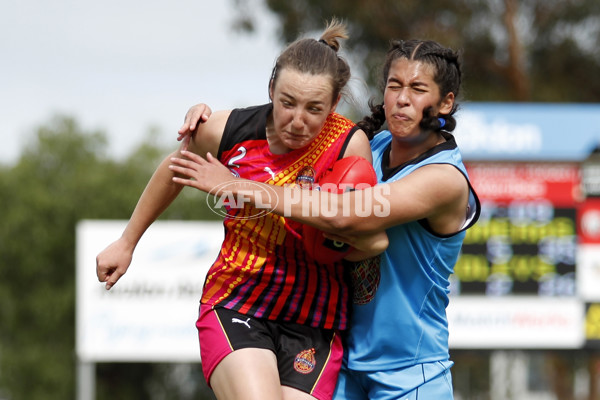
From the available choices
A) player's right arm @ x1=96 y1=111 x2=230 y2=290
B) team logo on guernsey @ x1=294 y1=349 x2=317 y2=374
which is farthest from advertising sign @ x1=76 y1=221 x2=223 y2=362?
team logo on guernsey @ x1=294 y1=349 x2=317 y2=374

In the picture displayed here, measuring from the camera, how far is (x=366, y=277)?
10.1 feet

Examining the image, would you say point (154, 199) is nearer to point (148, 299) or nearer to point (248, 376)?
point (248, 376)

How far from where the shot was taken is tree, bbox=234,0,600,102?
14.7m

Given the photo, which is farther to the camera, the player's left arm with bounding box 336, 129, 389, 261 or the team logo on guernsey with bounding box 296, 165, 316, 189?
the team logo on guernsey with bounding box 296, 165, 316, 189

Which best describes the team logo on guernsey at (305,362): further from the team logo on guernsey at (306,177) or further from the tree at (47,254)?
the tree at (47,254)

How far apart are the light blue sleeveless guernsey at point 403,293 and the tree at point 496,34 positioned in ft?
37.9

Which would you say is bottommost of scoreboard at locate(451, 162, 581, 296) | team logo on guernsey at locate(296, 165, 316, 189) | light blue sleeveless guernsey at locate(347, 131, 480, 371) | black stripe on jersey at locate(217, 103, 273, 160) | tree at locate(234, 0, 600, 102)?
light blue sleeveless guernsey at locate(347, 131, 480, 371)

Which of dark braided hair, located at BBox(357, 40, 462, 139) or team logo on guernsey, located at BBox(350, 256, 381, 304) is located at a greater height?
dark braided hair, located at BBox(357, 40, 462, 139)

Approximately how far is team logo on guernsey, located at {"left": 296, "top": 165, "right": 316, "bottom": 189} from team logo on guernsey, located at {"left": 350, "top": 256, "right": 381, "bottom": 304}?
344 millimetres

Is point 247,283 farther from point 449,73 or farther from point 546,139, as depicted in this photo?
point 546,139

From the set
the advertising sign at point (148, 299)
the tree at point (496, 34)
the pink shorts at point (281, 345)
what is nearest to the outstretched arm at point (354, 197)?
the pink shorts at point (281, 345)

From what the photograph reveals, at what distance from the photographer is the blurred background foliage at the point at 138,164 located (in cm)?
1483

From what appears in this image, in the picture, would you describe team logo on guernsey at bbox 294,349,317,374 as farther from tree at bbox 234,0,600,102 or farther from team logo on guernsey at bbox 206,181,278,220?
tree at bbox 234,0,600,102

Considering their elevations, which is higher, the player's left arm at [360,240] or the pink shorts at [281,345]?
the player's left arm at [360,240]
